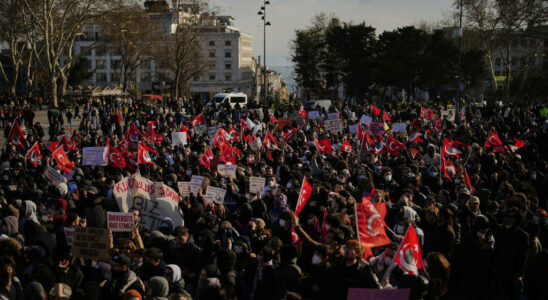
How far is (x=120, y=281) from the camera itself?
5.84 meters

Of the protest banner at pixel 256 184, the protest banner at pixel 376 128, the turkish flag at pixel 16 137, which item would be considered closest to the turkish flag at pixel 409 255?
the protest banner at pixel 256 184

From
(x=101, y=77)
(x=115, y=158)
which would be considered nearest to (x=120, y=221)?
(x=115, y=158)

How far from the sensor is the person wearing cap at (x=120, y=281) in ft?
19.0

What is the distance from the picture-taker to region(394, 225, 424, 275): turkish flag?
19.6 ft

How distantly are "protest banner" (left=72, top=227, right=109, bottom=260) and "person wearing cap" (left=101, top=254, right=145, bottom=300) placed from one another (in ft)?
1.14

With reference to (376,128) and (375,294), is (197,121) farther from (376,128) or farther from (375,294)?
(375,294)

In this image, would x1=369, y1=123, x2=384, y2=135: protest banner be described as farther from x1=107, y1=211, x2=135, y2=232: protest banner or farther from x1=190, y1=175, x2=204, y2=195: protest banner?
x1=107, y1=211, x2=135, y2=232: protest banner

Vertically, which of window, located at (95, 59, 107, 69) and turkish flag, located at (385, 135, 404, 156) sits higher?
window, located at (95, 59, 107, 69)

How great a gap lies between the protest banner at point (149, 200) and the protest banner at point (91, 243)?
2.28m

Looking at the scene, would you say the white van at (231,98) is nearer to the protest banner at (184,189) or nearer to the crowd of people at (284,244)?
the crowd of people at (284,244)

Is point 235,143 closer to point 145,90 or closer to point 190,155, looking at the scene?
point 190,155

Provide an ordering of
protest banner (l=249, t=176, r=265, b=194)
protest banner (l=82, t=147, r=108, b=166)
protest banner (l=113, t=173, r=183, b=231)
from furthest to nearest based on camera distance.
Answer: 1. protest banner (l=82, t=147, r=108, b=166)
2. protest banner (l=249, t=176, r=265, b=194)
3. protest banner (l=113, t=173, r=183, b=231)


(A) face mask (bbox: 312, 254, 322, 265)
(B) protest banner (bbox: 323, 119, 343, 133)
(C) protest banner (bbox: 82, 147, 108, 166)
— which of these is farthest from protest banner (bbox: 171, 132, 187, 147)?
(A) face mask (bbox: 312, 254, 322, 265)

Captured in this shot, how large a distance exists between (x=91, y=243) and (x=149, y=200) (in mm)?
2543
